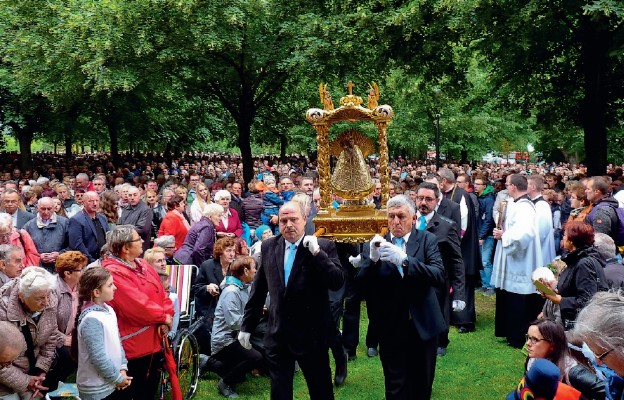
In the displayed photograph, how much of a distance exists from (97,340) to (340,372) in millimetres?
3313

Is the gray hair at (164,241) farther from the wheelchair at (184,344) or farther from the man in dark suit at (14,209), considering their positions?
the man in dark suit at (14,209)

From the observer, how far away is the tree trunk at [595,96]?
1474 centimetres

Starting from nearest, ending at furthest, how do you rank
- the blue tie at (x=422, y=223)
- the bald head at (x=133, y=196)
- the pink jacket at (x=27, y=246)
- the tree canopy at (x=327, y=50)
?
the blue tie at (x=422, y=223) → the pink jacket at (x=27, y=246) → the bald head at (x=133, y=196) → the tree canopy at (x=327, y=50)

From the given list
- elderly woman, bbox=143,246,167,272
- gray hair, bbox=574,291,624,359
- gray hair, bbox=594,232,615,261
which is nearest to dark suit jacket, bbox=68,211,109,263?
elderly woman, bbox=143,246,167,272

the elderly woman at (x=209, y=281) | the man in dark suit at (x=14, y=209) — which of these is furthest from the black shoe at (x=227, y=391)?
the man in dark suit at (x=14, y=209)

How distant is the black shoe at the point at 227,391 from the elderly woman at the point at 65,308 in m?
1.61

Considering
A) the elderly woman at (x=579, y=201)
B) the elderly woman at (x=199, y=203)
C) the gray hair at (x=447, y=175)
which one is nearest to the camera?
the elderly woman at (x=579, y=201)

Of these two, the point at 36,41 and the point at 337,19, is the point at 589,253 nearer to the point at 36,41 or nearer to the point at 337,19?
the point at 337,19

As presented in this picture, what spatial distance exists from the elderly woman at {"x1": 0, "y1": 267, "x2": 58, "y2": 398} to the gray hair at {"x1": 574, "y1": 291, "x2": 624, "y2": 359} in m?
4.04

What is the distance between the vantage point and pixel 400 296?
17.8 ft

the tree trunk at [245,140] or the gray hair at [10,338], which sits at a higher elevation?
the tree trunk at [245,140]

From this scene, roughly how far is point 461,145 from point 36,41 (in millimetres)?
23150

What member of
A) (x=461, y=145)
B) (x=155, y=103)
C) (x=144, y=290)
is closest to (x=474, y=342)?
(x=144, y=290)

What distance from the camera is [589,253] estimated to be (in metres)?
5.93
